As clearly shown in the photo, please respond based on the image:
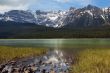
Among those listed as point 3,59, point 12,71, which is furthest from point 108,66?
point 3,59

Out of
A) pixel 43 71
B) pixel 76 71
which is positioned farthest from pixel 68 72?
pixel 43 71

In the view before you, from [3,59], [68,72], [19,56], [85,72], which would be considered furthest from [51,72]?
[19,56]

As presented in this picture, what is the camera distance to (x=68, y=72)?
2695 centimetres

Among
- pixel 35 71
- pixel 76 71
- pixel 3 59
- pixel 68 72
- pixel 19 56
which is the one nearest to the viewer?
pixel 76 71

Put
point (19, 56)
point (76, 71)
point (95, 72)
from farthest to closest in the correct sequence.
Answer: point (19, 56), point (76, 71), point (95, 72)

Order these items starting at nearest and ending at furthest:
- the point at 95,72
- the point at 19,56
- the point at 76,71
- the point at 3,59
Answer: the point at 95,72 < the point at 76,71 < the point at 3,59 < the point at 19,56

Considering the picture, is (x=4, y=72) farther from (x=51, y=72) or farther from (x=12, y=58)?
(x=12, y=58)

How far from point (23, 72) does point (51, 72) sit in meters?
3.37

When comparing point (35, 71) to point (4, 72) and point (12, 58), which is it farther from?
point (12, 58)

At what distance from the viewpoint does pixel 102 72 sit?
Result: 23812 mm

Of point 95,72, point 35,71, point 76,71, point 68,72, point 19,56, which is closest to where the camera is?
point 95,72

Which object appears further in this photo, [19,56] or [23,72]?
[19,56]

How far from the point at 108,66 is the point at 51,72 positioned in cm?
613

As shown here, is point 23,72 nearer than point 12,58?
Yes
